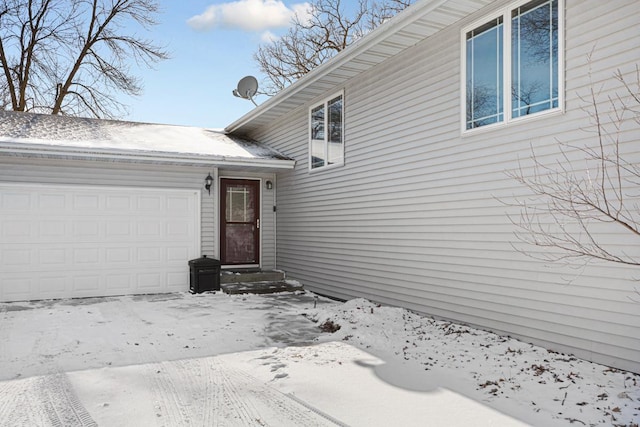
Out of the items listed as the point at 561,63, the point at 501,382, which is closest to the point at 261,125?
the point at 561,63

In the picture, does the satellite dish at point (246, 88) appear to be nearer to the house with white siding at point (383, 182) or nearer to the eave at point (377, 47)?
the house with white siding at point (383, 182)

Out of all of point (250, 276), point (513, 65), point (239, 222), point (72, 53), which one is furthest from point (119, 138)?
point (72, 53)

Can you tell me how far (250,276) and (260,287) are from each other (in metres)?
0.44

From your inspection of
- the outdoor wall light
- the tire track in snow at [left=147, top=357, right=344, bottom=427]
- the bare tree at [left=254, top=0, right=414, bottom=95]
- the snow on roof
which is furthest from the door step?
the bare tree at [left=254, top=0, right=414, bottom=95]

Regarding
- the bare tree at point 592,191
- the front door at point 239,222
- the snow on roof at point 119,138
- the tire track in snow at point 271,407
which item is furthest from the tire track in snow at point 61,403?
the front door at point 239,222

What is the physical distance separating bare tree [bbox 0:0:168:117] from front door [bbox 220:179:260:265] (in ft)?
34.3

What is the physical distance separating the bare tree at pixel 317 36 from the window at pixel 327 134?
9502 mm

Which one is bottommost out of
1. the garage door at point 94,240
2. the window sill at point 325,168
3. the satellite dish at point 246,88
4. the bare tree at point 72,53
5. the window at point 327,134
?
the garage door at point 94,240

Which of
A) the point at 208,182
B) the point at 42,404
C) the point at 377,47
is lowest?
the point at 42,404

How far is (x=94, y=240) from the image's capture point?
8445mm

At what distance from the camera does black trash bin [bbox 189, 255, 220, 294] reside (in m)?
8.74

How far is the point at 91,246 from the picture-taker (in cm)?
842

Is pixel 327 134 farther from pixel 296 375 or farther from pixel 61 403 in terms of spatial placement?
pixel 61 403

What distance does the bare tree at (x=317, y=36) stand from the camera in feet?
56.6
